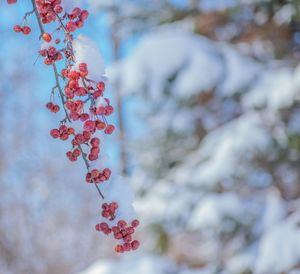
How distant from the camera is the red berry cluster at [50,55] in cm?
151

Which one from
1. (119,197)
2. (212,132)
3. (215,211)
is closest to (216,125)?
(212,132)

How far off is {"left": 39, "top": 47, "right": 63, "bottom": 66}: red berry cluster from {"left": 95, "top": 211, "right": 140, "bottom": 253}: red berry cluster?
0.35 metres

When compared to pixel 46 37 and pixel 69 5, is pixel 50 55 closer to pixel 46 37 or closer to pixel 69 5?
pixel 46 37

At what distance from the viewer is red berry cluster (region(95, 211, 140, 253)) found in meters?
1.54

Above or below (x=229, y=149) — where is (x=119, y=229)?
below

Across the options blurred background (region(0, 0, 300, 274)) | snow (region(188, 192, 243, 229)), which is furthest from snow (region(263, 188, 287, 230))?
snow (region(188, 192, 243, 229))

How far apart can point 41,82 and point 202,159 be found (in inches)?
282

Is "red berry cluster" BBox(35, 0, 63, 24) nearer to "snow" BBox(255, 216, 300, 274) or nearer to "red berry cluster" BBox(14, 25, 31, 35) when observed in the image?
"red berry cluster" BBox(14, 25, 31, 35)

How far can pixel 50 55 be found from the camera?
1.52 metres

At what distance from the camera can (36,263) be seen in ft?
32.6

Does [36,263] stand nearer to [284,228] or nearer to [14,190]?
[14,190]

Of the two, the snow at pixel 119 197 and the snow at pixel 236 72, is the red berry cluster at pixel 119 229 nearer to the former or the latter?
the snow at pixel 119 197

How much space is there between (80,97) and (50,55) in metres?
0.13

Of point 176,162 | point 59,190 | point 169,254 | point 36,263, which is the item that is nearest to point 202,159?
point 176,162
